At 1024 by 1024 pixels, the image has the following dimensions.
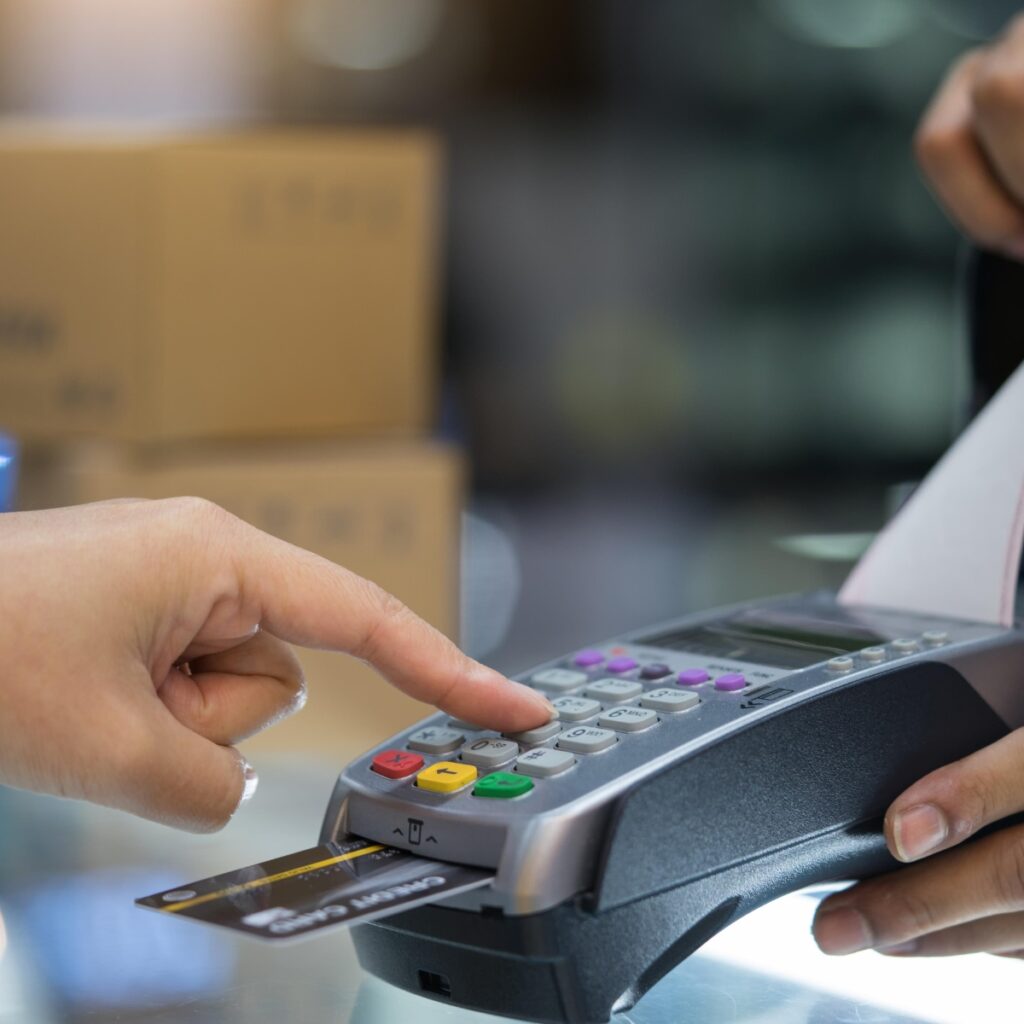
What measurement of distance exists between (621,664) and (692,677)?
0.03m

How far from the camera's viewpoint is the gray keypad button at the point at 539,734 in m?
0.41

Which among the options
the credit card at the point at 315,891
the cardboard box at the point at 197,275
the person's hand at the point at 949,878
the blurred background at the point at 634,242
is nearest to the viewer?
the credit card at the point at 315,891

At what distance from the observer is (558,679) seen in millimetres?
467

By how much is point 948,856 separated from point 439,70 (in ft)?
6.16

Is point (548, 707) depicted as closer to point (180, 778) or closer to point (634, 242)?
point (180, 778)

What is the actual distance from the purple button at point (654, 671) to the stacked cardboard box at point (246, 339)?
0.65 m

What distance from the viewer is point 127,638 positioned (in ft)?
1.30

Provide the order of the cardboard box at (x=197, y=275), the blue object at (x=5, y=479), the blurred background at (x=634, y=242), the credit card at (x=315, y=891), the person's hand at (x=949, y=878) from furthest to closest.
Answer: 1. the blurred background at (x=634, y=242)
2. the cardboard box at (x=197, y=275)
3. the blue object at (x=5, y=479)
4. the person's hand at (x=949, y=878)
5. the credit card at (x=315, y=891)

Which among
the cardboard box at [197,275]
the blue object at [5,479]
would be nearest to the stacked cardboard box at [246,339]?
the cardboard box at [197,275]

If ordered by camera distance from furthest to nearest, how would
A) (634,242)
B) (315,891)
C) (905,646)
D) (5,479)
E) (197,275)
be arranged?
(634,242) < (197,275) < (5,479) < (905,646) < (315,891)

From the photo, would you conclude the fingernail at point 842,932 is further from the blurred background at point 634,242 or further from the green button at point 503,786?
the blurred background at point 634,242

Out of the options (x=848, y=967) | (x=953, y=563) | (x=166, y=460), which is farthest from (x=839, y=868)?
(x=166, y=460)

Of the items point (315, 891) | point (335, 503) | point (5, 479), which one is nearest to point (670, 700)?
point (315, 891)

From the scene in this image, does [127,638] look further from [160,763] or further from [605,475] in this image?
[605,475]
